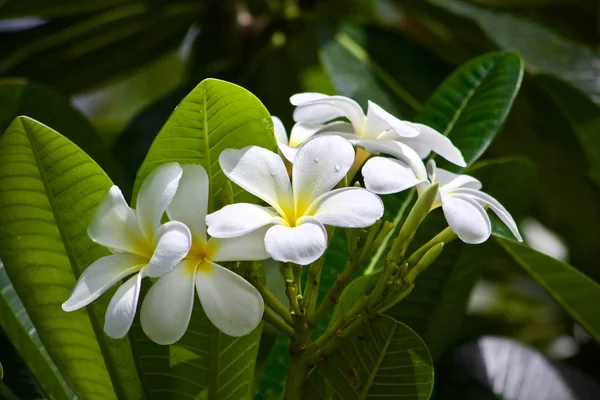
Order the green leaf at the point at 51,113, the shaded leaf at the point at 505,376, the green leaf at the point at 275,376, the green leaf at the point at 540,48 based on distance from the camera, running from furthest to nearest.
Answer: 1. the green leaf at the point at 540,48
2. the shaded leaf at the point at 505,376
3. the green leaf at the point at 51,113
4. the green leaf at the point at 275,376

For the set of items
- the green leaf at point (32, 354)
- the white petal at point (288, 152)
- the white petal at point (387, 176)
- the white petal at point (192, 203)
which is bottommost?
the green leaf at point (32, 354)

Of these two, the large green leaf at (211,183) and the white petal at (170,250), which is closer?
the white petal at (170,250)

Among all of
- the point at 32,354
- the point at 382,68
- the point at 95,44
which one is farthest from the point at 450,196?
the point at 95,44

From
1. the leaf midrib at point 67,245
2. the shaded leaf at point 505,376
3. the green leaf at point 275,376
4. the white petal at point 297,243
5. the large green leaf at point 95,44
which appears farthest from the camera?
the large green leaf at point 95,44

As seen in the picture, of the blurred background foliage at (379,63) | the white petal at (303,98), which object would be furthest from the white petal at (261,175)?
the blurred background foliage at (379,63)

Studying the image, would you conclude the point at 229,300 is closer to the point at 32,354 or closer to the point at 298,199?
the point at 298,199

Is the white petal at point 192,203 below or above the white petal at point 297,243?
above

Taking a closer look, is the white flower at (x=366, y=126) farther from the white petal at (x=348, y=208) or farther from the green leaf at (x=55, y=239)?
the green leaf at (x=55, y=239)

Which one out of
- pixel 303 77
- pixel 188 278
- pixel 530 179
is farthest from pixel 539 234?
pixel 188 278

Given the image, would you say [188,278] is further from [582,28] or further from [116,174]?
[582,28]
